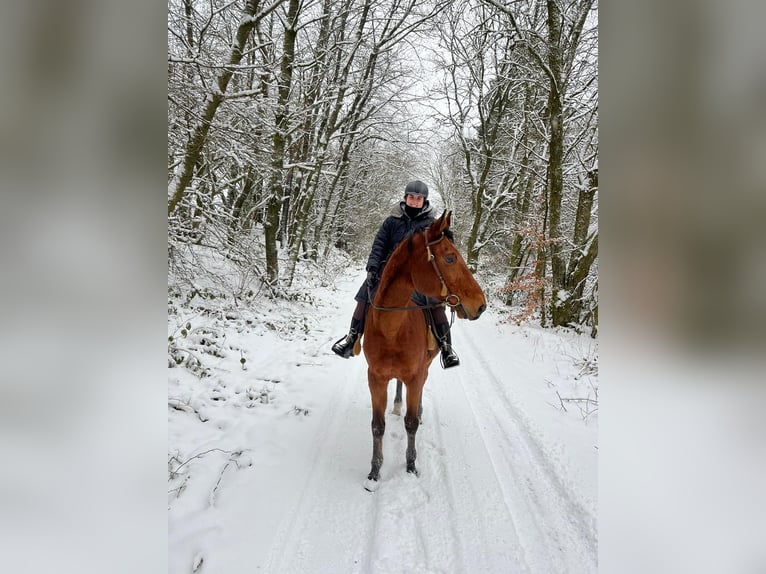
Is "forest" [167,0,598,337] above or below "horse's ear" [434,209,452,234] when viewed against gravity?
above

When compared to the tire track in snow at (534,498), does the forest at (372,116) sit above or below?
above

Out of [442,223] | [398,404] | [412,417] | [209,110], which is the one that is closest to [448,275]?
[442,223]

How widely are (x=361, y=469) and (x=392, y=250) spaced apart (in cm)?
235

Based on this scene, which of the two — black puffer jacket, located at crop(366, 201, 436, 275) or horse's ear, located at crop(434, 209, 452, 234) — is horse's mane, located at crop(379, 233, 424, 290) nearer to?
horse's ear, located at crop(434, 209, 452, 234)

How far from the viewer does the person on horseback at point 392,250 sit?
3953 mm

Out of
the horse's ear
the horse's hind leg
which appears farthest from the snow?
the horse's ear

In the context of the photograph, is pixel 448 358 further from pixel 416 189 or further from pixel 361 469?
pixel 416 189

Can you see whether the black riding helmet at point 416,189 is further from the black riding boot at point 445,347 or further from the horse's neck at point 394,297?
the black riding boot at point 445,347

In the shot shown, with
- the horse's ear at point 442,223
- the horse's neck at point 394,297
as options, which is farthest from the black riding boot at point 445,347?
the horse's ear at point 442,223

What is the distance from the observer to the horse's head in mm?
2938

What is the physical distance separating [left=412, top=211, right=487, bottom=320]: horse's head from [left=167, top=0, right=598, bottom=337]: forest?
8.46ft
